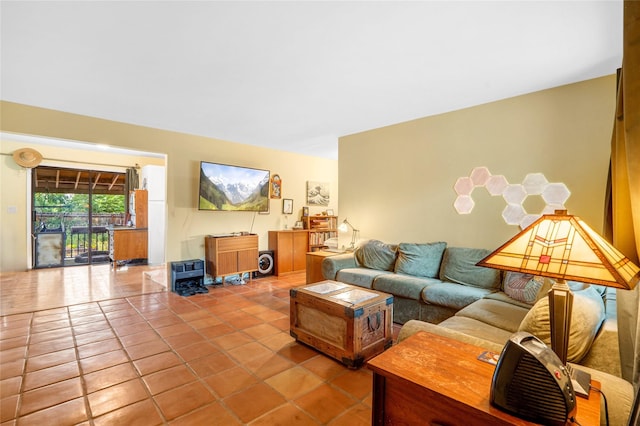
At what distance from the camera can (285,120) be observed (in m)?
3.80

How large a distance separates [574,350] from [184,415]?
2086mm

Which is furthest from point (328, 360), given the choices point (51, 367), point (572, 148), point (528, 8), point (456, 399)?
point (572, 148)

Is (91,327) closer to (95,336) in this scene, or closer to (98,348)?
(95,336)

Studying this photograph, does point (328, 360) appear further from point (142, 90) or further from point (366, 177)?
point (142, 90)

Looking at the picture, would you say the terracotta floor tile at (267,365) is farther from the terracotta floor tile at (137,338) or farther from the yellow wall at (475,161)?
the yellow wall at (475,161)

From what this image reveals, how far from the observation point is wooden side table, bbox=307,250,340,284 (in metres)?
4.01

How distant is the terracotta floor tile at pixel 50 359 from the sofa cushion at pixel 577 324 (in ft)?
10.6

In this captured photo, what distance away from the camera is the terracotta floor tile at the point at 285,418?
5.40ft

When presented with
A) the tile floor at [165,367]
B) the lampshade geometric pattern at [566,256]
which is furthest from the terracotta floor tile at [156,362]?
the lampshade geometric pattern at [566,256]

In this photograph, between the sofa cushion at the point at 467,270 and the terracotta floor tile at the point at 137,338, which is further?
the sofa cushion at the point at 467,270

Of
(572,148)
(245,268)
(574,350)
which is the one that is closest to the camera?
(574,350)

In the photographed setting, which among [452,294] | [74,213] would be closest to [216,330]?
[452,294]

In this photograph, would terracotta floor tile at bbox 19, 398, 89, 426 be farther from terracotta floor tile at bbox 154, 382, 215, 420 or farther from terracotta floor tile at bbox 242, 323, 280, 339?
terracotta floor tile at bbox 242, 323, 280, 339

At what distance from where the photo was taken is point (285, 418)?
1.68 metres
